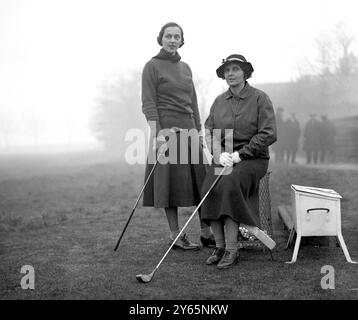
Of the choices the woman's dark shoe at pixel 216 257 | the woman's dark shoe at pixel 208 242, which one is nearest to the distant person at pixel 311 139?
the woman's dark shoe at pixel 208 242

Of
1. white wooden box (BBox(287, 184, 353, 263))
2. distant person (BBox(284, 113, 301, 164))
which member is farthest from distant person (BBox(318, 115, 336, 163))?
white wooden box (BBox(287, 184, 353, 263))

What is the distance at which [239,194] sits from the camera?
4.19 metres

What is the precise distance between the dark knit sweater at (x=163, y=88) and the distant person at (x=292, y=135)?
9.55m

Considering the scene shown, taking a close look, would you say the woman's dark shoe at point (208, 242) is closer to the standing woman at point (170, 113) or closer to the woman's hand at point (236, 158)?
the standing woman at point (170, 113)

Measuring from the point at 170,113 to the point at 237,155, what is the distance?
1179 mm

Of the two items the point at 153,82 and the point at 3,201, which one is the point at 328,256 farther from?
the point at 3,201

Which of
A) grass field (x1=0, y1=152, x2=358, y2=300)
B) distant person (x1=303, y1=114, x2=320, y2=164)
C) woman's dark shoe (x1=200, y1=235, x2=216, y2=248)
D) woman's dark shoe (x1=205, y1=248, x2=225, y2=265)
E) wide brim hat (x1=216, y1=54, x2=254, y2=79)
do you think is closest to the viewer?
grass field (x1=0, y1=152, x2=358, y2=300)

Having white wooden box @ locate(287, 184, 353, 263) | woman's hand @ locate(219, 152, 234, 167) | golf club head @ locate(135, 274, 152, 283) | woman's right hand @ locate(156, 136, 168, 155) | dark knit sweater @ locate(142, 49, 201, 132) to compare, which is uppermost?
dark knit sweater @ locate(142, 49, 201, 132)

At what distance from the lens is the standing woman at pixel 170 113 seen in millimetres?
4992

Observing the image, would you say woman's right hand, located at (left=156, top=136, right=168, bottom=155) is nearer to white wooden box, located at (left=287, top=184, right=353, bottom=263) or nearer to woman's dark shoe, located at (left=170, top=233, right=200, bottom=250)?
woman's dark shoe, located at (left=170, top=233, right=200, bottom=250)

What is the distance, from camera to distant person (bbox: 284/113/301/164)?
14180 mm

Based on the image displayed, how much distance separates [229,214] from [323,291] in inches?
42.0
